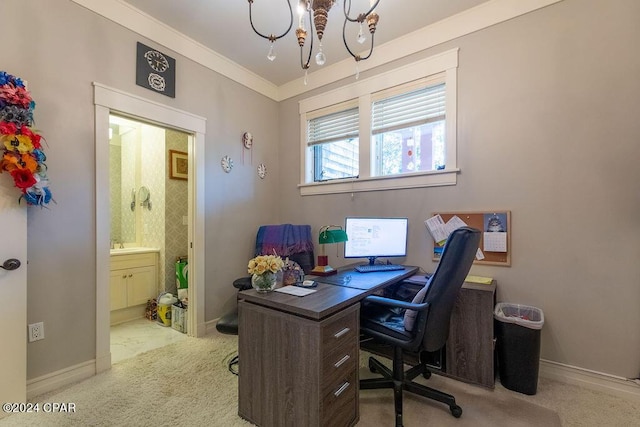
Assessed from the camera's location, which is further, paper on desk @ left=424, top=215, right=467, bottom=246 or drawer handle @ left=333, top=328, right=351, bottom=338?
paper on desk @ left=424, top=215, right=467, bottom=246

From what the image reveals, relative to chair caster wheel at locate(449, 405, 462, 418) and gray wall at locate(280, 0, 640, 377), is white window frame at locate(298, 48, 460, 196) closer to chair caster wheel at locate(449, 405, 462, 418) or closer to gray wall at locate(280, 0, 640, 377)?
gray wall at locate(280, 0, 640, 377)

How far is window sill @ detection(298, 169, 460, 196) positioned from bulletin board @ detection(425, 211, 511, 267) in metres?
0.36

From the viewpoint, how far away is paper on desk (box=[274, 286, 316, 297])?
1.67 m

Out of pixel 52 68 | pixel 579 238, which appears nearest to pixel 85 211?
pixel 52 68

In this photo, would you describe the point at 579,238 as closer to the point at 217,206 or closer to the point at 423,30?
the point at 423,30

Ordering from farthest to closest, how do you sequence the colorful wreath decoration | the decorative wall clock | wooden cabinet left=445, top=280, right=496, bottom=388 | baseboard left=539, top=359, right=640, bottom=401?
the decorative wall clock
wooden cabinet left=445, top=280, right=496, bottom=388
baseboard left=539, top=359, right=640, bottom=401
the colorful wreath decoration

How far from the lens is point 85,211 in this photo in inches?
84.2

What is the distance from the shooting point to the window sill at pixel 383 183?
2508 mm

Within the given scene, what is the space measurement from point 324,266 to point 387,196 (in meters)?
1.01

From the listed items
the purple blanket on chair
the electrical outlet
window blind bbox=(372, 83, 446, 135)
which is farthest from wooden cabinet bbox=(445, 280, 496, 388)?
the electrical outlet

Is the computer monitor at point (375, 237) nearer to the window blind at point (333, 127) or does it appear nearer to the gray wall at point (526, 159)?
the gray wall at point (526, 159)

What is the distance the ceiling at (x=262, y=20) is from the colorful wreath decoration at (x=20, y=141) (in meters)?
1.17

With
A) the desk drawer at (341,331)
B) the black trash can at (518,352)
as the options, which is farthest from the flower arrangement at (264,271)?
the black trash can at (518,352)

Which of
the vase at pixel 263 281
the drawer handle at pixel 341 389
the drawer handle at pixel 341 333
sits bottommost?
the drawer handle at pixel 341 389
